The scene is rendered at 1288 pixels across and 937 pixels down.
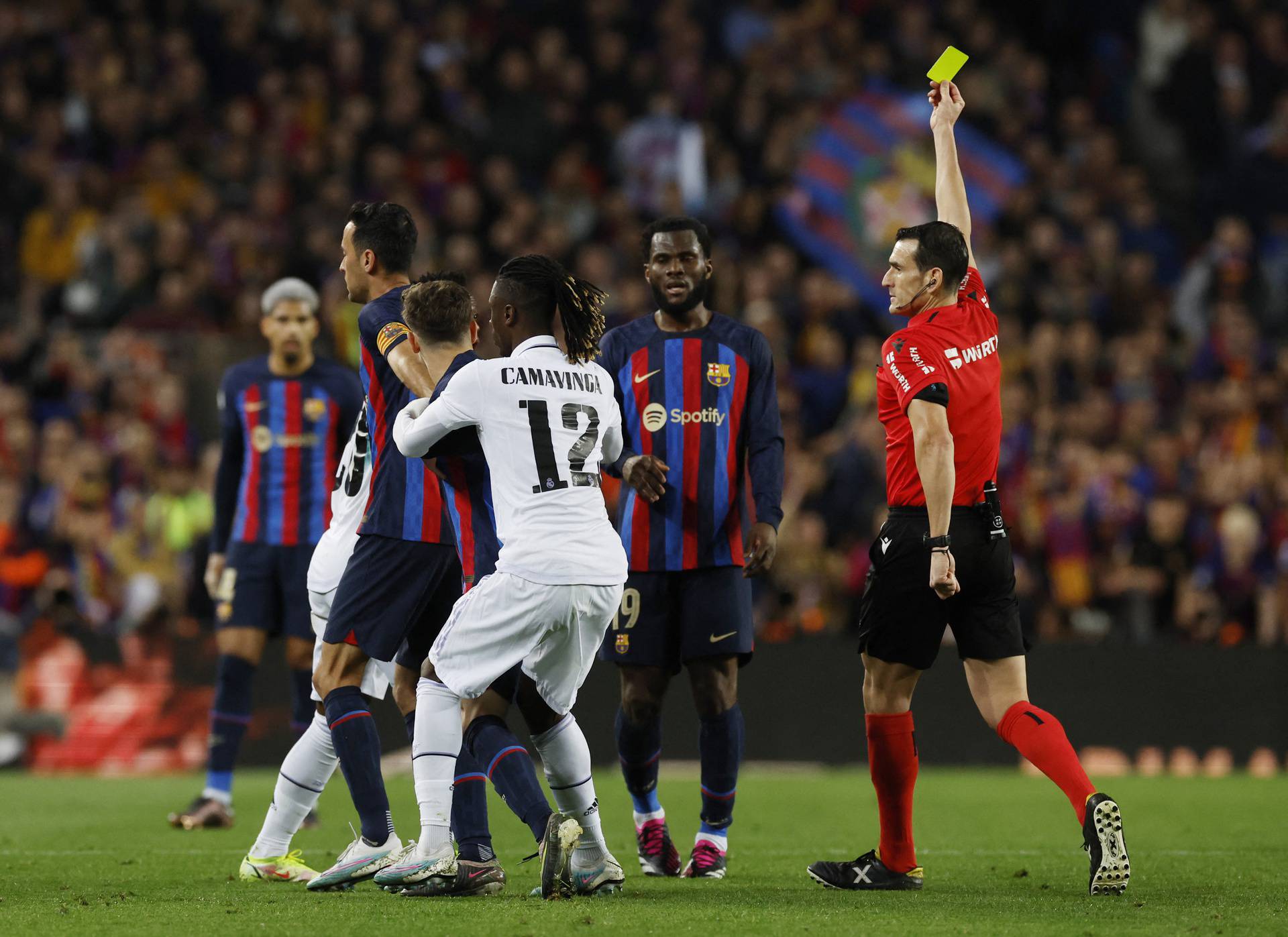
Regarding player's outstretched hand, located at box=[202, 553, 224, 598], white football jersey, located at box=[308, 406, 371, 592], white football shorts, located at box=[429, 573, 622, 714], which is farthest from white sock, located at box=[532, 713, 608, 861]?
player's outstretched hand, located at box=[202, 553, 224, 598]

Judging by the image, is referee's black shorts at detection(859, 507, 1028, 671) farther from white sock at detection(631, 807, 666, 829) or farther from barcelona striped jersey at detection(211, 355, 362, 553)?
barcelona striped jersey at detection(211, 355, 362, 553)

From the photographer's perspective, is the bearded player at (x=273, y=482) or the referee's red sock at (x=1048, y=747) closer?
the referee's red sock at (x=1048, y=747)

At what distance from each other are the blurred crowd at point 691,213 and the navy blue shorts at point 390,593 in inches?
268

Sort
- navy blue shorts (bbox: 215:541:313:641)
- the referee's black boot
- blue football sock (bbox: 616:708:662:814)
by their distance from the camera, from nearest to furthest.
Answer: the referee's black boot, blue football sock (bbox: 616:708:662:814), navy blue shorts (bbox: 215:541:313:641)

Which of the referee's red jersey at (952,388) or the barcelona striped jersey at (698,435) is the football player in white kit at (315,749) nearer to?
the barcelona striped jersey at (698,435)

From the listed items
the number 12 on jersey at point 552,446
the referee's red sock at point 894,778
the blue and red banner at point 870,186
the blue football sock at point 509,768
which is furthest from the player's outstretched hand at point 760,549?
the blue and red banner at point 870,186

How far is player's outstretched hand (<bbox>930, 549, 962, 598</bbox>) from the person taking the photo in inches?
235

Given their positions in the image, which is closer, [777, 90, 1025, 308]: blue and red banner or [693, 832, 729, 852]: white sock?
[693, 832, 729, 852]: white sock

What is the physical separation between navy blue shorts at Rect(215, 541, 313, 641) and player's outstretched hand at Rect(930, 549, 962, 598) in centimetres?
405

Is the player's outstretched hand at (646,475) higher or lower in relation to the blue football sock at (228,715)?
higher

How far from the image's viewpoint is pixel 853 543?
13.6 m

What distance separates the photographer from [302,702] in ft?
28.2

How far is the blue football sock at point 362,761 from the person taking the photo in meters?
6.12

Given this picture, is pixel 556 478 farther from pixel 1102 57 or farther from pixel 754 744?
pixel 1102 57
